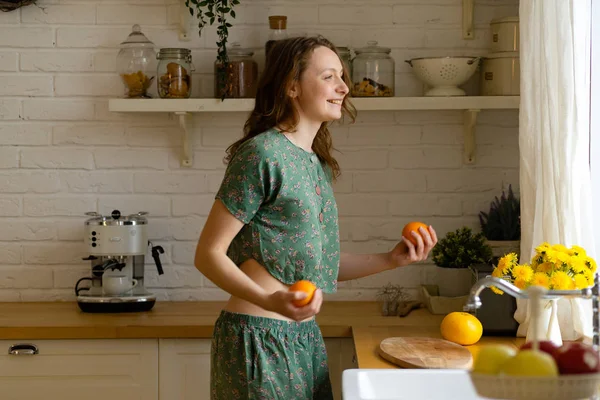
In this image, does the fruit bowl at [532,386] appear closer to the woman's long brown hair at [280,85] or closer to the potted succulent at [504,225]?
the woman's long brown hair at [280,85]

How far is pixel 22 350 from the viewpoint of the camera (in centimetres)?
279

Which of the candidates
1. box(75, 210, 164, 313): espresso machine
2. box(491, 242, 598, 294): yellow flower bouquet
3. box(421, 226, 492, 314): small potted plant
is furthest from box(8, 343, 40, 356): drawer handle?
box(491, 242, 598, 294): yellow flower bouquet

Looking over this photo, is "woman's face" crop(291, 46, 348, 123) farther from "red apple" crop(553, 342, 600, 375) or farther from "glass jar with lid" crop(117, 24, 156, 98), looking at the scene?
"red apple" crop(553, 342, 600, 375)

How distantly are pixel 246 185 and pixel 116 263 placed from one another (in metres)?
1.10

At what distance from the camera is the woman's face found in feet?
7.36

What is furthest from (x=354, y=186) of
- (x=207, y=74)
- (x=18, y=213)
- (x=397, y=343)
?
(x=18, y=213)

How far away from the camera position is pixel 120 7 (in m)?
3.24

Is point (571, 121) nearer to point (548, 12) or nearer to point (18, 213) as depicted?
point (548, 12)

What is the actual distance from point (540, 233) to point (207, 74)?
1436mm

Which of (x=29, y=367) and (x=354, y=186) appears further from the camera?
(x=354, y=186)

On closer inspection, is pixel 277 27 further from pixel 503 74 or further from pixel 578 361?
pixel 578 361

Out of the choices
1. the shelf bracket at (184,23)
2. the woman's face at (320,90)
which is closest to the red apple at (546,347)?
the woman's face at (320,90)

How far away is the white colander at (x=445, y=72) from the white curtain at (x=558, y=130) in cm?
55

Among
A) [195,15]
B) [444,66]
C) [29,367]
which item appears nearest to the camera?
[29,367]
